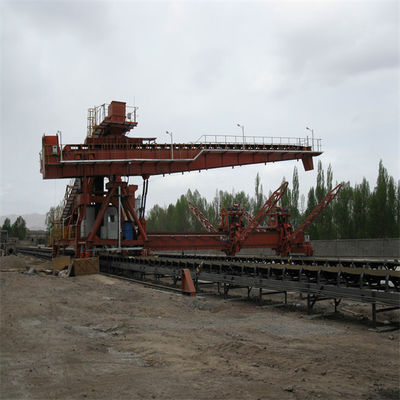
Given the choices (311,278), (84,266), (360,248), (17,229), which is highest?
(17,229)

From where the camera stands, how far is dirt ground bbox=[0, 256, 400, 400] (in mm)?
4902

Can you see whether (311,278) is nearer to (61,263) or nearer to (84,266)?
(84,266)

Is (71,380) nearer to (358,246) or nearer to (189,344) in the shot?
(189,344)

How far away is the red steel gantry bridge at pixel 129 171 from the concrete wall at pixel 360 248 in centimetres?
1324

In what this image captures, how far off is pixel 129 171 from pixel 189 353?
1667cm

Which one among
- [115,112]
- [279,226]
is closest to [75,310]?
[115,112]

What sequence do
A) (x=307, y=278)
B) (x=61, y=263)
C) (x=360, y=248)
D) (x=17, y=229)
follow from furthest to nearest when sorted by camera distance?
(x=17, y=229) → (x=360, y=248) → (x=61, y=263) → (x=307, y=278)

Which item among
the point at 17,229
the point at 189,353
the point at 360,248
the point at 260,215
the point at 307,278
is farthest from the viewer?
the point at 17,229

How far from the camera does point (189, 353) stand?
6.39 m

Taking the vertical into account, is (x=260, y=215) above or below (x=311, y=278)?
above

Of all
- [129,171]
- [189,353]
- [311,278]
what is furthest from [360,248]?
[189,353]

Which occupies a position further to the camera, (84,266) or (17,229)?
(17,229)

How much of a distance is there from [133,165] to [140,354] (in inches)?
657

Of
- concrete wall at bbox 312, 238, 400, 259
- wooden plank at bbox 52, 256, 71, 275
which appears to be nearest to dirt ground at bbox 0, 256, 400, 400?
wooden plank at bbox 52, 256, 71, 275
